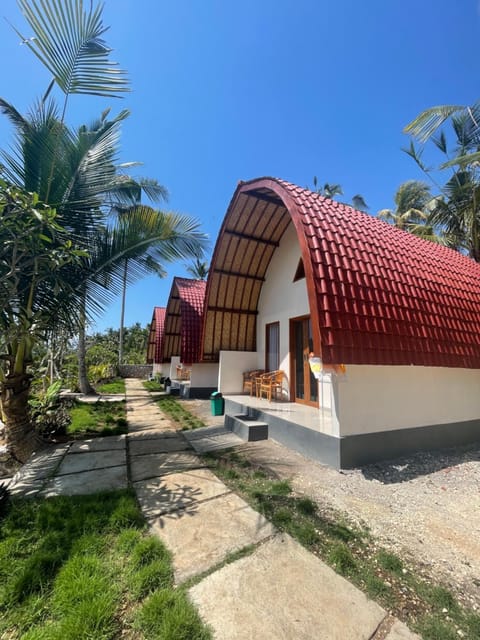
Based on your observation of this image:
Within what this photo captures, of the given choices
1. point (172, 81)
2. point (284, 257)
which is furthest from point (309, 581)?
point (172, 81)

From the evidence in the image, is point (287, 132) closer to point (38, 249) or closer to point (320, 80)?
point (320, 80)

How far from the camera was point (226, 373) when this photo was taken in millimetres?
9914

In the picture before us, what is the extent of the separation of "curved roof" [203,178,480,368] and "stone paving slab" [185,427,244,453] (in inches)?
115

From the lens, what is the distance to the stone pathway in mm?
1830

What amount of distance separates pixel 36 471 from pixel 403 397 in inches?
247

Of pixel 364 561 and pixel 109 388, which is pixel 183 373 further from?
pixel 364 561

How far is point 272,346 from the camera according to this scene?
9.62 meters

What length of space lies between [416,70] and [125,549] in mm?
11658

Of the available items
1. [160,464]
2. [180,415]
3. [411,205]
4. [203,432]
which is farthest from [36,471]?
[411,205]

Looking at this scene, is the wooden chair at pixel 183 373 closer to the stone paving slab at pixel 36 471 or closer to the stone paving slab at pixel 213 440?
the stone paving slab at pixel 213 440

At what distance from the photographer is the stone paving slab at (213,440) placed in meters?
5.49

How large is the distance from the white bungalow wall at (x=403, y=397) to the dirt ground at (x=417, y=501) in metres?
0.64

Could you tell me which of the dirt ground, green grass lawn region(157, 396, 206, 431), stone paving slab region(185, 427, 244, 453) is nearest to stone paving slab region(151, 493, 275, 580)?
the dirt ground

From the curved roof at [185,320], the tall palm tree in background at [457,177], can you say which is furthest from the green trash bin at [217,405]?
the tall palm tree in background at [457,177]
